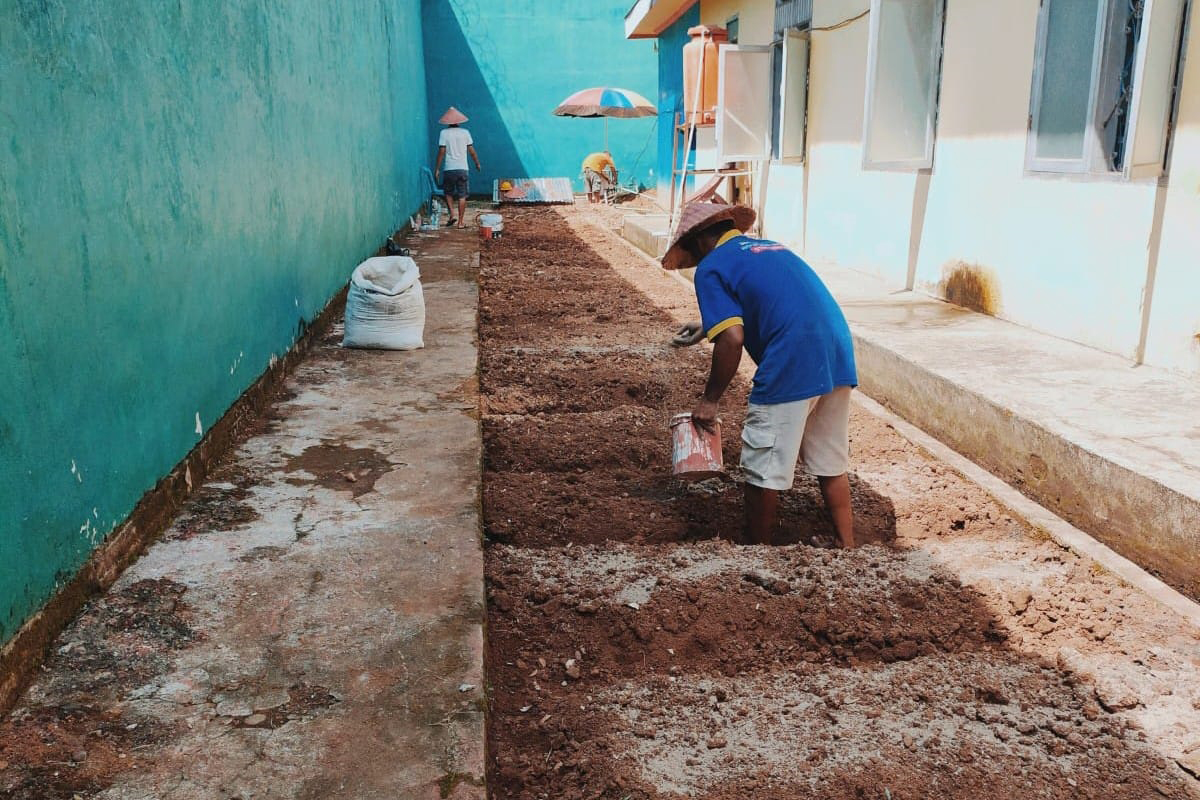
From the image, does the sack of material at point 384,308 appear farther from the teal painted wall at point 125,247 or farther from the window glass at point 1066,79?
the window glass at point 1066,79

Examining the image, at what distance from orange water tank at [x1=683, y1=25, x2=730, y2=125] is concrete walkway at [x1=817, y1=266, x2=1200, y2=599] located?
17.6 feet

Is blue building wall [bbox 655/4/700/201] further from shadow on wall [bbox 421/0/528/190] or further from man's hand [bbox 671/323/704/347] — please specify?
man's hand [bbox 671/323/704/347]

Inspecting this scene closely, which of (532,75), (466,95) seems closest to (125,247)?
(466,95)

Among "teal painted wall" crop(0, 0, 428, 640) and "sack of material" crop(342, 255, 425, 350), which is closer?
"teal painted wall" crop(0, 0, 428, 640)

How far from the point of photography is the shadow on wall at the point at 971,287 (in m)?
6.24

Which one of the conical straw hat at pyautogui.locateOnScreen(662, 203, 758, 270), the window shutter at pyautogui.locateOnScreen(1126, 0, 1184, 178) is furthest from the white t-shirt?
the conical straw hat at pyautogui.locateOnScreen(662, 203, 758, 270)

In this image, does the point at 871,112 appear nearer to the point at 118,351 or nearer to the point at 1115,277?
the point at 1115,277

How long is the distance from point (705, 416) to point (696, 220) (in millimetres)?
744

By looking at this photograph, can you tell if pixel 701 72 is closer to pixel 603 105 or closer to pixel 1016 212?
pixel 1016 212

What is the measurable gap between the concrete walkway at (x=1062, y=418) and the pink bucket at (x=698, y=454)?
4.72 ft

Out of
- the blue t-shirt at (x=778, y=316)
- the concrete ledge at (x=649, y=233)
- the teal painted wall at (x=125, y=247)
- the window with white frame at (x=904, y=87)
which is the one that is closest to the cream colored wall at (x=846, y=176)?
the window with white frame at (x=904, y=87)

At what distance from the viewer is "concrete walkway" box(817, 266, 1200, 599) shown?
344cm

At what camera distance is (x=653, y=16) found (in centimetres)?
1627

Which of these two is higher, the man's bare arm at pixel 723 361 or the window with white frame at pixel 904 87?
the window with white frame at pixel 904 87
